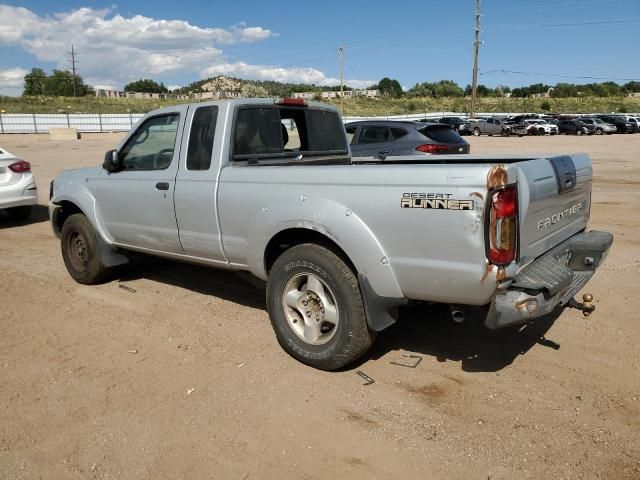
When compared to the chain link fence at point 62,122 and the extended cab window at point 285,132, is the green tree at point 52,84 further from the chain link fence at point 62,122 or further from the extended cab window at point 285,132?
the extended cab window at point 285,132

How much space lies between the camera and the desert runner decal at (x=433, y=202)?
3.03 metres

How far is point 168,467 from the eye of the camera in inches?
114

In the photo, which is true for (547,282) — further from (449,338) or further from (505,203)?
(449,338)

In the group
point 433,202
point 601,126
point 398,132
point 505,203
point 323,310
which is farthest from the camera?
point 601,126

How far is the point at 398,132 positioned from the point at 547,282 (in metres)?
9.39

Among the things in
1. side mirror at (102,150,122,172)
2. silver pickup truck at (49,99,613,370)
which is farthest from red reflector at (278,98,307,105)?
side mirror at (102,150,122,172)

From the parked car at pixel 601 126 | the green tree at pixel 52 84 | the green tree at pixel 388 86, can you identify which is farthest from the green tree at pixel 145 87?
the parked car at pixel 601 126

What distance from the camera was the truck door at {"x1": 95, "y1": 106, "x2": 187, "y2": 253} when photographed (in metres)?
4.81

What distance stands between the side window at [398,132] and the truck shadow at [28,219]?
736cm

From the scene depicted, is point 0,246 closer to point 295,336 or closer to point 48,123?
point 295,336

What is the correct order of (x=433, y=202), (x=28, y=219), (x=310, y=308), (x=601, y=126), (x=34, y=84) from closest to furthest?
(x=433, y=202) < (x=310, y=308) < (x=28, y=219) < (x=601, y=126) < (x=34, y=84)

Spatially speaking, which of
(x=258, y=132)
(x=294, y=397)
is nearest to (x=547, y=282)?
(x=294, y=397)

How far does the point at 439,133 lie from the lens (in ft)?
41.8

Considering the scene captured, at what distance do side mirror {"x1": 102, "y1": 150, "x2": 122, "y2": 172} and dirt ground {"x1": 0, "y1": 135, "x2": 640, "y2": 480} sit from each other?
135cm
